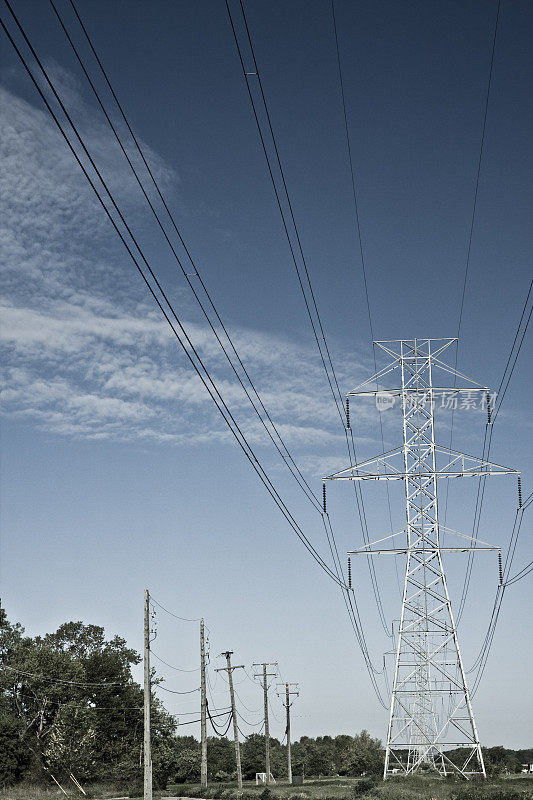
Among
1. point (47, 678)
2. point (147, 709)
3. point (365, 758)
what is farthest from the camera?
point (365, 758)

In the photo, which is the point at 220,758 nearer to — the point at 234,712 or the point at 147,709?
the point at 234,712

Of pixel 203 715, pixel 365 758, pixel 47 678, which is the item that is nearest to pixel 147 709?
pixel 203 715

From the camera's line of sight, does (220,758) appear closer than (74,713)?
No

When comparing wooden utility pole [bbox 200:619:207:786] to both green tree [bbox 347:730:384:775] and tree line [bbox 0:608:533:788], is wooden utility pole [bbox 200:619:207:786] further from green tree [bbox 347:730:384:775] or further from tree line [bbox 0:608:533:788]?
green tree [bbox 347:730:384:775]

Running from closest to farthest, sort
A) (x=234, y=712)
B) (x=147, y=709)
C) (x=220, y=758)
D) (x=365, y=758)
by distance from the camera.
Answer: (x=147, y=709) < (x=234, y=712) < (x=220, y=758) < (x=365, y=758)

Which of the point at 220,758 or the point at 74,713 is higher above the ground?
the point at 74,713

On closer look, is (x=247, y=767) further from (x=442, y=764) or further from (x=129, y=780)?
(x=442, y=764)

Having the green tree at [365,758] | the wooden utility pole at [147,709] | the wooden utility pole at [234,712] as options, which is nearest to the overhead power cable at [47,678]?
the wooden utility pole at [234,712]

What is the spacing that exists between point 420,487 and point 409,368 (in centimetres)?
542

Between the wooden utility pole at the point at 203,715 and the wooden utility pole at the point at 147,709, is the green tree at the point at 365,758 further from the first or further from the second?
the wooden utility pole at the point at 147,709

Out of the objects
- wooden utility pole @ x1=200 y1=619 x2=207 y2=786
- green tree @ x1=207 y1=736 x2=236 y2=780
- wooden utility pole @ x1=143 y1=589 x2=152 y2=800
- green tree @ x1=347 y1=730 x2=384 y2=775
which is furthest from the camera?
green tree @ x1=347 y1=730 x2=384 y2=775

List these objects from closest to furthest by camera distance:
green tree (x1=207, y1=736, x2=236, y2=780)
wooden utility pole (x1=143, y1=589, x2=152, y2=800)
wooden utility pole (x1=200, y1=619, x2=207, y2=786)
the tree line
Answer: wooden utility pole (x1=143, y1=589, x2=152, y2=800) < wooden utility pole (x1=200, y1=619, x2=207, y2=786) < the tree line < green tree (x1=207, y1=736, x2=236, y2=780)

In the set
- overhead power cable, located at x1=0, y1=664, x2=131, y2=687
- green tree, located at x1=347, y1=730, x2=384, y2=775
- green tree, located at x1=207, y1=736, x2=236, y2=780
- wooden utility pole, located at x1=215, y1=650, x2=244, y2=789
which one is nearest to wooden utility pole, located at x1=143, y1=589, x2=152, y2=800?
wooden utility pole, located at x1=215, y1=650, x2=244, y2=789

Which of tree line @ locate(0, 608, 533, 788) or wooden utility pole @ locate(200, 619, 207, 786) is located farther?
tree line @ locate(0, 608, 533, 788)
